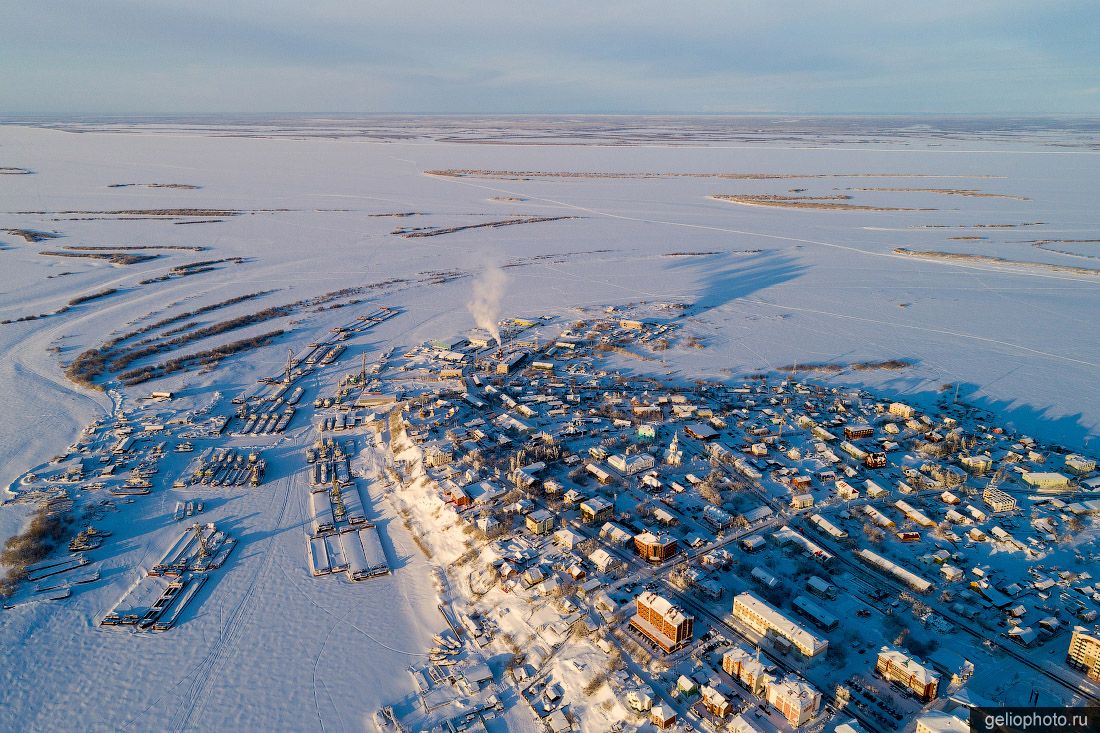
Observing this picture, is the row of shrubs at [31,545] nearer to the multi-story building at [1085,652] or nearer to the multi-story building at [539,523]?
the multi-story building at [539,523]

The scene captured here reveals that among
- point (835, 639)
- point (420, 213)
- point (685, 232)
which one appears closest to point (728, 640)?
point (835, 639)

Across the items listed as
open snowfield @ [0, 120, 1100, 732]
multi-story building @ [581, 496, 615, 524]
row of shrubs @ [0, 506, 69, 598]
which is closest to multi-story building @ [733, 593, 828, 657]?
multi-story building @ [581, 496, 615, 524]

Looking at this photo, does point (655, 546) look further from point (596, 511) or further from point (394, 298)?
point (394, 298)

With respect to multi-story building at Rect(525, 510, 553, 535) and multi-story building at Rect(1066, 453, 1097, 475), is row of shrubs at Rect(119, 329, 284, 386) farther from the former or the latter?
multi-story building at Rect(1066, 453, 1097, 475)

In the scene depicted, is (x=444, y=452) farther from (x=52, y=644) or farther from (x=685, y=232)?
(x=685, y=232)

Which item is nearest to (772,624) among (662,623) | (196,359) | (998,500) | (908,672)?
(662,623)

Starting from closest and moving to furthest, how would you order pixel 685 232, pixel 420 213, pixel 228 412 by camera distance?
pixel 228 412, pixel 685 232, pixel 420 213
